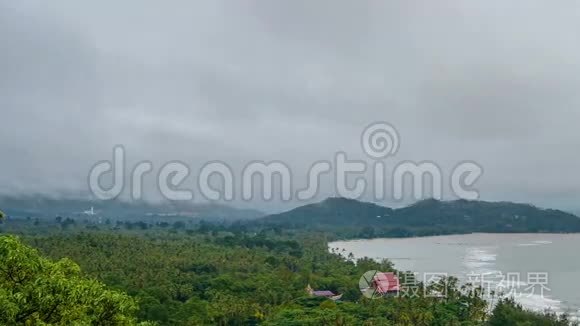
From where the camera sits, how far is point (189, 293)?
39.6 metres

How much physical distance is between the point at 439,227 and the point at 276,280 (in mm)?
147498

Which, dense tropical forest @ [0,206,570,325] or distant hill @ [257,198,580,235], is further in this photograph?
distant hill @ [257,198,580,235]

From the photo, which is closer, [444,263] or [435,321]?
[435,321]

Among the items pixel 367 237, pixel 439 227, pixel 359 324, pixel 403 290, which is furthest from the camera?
pixel 439 227

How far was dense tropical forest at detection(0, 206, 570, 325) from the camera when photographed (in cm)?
736

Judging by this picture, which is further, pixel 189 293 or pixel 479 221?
pixel 479 221

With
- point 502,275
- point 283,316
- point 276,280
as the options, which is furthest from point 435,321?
point 502,275

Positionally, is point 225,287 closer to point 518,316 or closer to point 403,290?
point 403,290

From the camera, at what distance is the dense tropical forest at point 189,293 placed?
736 centimetres

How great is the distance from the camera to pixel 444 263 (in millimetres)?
80438

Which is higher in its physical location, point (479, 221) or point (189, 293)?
point (189, 293)

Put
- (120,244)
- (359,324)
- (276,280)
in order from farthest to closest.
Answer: (120,244)
(276,280)
(359,324)

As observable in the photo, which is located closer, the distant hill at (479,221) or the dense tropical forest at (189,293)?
the dense tropical forest at (189,293)

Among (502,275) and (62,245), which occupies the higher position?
(62,245)
